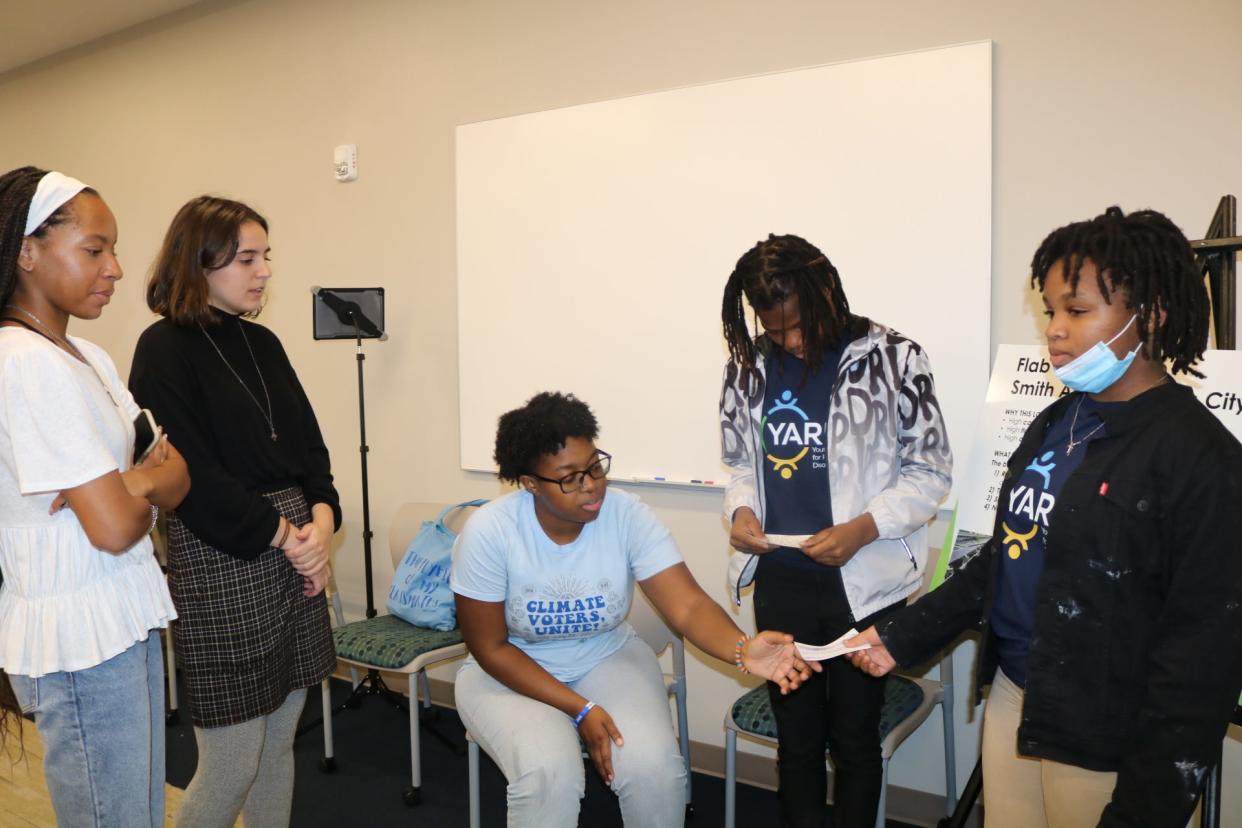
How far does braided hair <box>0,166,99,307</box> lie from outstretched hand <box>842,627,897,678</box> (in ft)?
5.80

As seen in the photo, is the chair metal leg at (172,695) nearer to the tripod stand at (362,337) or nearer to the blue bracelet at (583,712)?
the tripod stand at (362,337)

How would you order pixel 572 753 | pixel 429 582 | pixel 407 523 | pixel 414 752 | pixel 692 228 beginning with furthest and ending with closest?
pixel 407 523
pixel 429 582
pixel 692 228
pixel 414 752
pixel 572 753

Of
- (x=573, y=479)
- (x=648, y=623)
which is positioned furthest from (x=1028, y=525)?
(x=648, y=623)

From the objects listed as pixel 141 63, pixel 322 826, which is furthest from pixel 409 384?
pixel 141 63

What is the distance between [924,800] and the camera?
3.04m

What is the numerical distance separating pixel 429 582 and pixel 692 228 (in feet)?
5.60

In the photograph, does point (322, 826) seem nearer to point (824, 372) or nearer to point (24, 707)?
point (24, 707)

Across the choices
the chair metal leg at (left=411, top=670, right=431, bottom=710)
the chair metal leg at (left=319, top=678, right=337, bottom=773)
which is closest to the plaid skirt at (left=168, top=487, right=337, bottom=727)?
the chair metal leg at (left=319, top=678, right=337, bottom=773)

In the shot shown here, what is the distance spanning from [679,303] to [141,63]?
3.73m

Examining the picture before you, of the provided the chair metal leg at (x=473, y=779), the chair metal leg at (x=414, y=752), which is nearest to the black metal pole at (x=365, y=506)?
the chair metal leg at (x=414, y=752)

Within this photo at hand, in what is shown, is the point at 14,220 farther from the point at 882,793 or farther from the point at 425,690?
the point at 425,690

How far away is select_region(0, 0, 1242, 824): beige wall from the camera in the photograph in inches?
102

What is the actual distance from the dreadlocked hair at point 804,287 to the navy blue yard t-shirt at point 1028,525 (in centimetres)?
72

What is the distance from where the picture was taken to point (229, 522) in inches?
77.0
